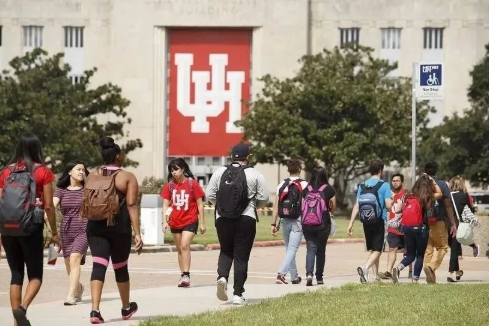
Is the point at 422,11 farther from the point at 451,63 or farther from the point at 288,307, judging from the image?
the point at 288,307

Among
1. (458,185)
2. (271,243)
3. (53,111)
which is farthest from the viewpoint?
(53,111)

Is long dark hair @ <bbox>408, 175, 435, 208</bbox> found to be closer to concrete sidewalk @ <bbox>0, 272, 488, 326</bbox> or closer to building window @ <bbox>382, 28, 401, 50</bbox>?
concrete sidewalk @ <bbox>0, 272, 488, 326</bbox>

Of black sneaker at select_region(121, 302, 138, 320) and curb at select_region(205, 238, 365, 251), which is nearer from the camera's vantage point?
black sneaker at select_region(121, 302, 138, 320)

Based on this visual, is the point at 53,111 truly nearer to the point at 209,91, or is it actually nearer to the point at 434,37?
the point at 209,91

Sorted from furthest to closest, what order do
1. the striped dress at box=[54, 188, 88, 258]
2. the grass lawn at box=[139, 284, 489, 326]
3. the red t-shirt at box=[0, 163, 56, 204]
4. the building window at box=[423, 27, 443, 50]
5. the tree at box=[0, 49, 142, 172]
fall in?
the building window at box=[423, 27, 443, 50]
the tree at box=[0, 49, 142, 172]
the striped dress at box=[54, 188, 88, 258]
the grass lawn at box=[139, 284, 489, 326]
the red t-shirt at box=[0, 163, 56, 204]

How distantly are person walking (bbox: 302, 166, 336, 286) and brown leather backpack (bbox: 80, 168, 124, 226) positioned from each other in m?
6.51

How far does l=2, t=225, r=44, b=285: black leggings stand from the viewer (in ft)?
44.4

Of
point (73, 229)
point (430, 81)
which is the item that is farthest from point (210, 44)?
point (73, 229)

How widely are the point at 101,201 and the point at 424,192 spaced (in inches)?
280

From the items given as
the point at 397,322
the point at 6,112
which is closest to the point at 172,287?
the point at 397,322

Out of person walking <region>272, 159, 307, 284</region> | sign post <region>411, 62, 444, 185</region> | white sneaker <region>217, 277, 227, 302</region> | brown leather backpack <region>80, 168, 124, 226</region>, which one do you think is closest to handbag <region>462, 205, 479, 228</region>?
person walking <region>272, 159, 307, 284</region>

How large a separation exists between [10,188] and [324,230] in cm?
805

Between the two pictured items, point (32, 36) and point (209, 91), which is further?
point (32, 36)

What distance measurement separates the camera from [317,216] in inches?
813
